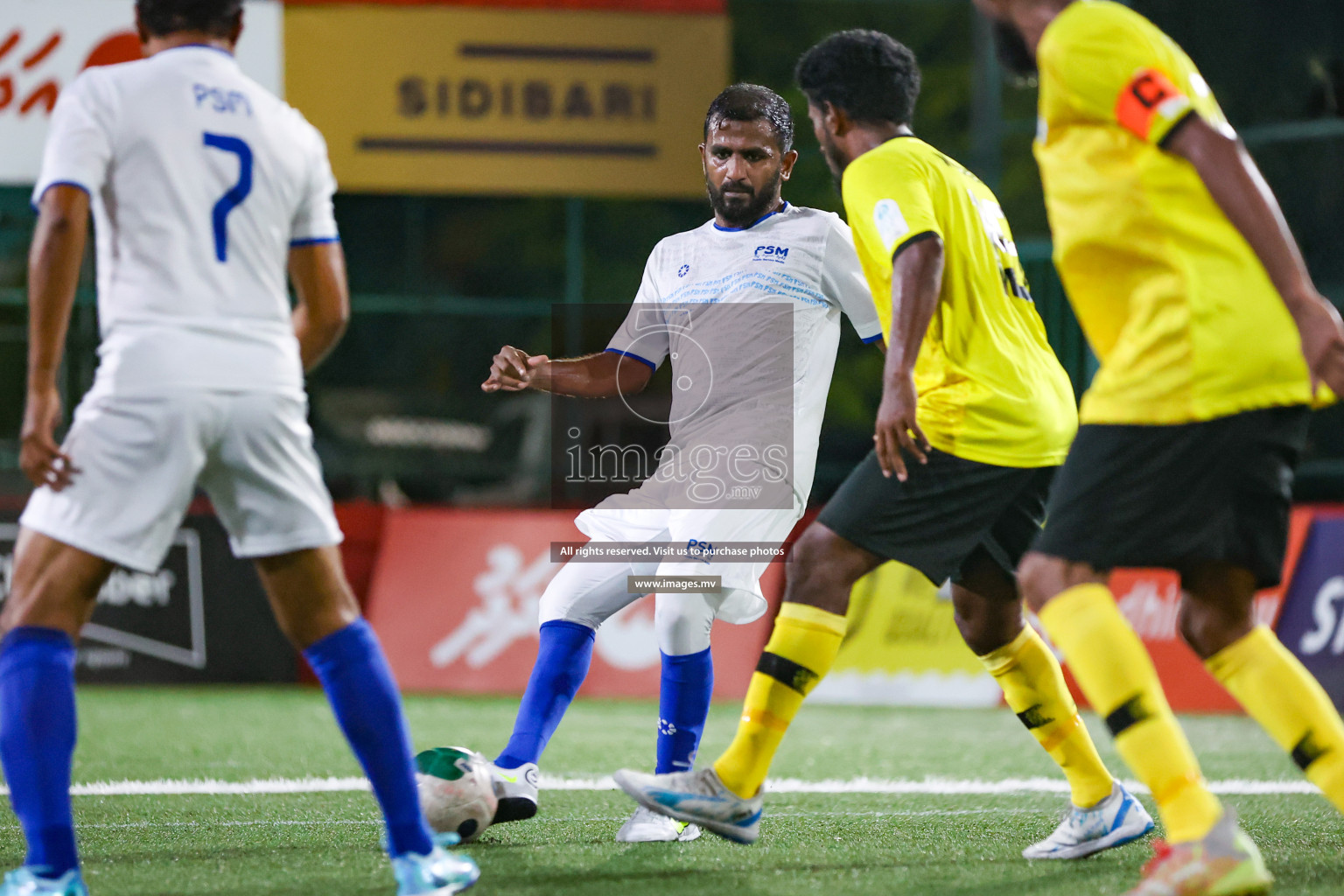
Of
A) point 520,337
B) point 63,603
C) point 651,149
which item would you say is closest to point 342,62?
point 651,149

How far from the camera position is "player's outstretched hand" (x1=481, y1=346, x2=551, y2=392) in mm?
4559

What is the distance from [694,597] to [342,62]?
900cm

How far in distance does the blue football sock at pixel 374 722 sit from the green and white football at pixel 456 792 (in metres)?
0.75

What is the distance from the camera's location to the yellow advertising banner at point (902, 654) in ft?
29.3

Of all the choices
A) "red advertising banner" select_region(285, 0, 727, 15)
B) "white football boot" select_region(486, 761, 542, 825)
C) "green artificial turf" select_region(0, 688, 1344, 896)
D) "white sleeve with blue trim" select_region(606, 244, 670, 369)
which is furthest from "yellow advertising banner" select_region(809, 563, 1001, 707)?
"red advertising banner" select_region(285, 0, 727, 15)

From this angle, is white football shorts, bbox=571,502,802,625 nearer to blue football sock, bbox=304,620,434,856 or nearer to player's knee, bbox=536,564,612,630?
player's knee, bbox=536,564,612,630

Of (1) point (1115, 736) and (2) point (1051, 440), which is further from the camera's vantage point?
(2) point (1051, 440)

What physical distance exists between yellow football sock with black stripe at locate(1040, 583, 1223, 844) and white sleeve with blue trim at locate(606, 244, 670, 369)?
6.29ft

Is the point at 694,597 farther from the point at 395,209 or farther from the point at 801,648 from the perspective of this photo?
the point at 395,209

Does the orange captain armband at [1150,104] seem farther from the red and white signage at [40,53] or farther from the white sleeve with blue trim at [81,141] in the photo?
the red and white signage at [40,53]

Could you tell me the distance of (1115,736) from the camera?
10.9 ft

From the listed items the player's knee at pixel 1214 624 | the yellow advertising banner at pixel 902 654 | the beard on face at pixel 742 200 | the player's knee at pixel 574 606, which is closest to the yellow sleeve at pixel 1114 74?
the player's knee at pixel 1214 624

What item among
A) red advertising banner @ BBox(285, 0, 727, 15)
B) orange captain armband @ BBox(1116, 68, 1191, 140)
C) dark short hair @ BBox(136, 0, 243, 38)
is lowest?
orange captain armband @ BBox(1116, 68, 1191, 140)

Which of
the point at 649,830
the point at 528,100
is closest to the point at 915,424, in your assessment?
the point at 649,830
